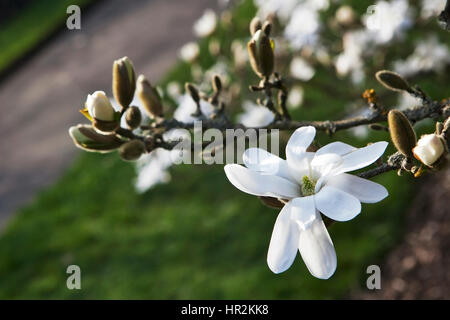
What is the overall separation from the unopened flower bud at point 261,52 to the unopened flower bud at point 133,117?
0.84 feet

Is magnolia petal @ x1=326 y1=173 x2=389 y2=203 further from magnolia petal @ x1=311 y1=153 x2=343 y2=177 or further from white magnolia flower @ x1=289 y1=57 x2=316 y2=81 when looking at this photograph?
white magnolia flower @ x1=289 y1=57 x2=316 y2=81

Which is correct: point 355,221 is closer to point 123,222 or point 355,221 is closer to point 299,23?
point 299,23

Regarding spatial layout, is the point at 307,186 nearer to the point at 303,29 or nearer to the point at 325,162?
the point at 325,162

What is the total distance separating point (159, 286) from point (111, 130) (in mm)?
2136

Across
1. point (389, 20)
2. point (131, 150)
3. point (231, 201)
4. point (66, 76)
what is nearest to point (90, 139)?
point (131, 150)

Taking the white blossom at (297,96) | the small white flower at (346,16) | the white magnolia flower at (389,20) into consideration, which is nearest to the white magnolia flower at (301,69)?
the white blossom at (297,96)

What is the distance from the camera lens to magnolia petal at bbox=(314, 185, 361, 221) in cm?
71

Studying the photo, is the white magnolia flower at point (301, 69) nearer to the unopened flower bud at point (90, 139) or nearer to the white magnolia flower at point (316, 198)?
the unopened flower bud at point (90, 139)

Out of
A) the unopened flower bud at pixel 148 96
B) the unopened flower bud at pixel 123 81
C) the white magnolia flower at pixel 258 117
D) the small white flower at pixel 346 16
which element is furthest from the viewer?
the small white flower at pixel 346 16

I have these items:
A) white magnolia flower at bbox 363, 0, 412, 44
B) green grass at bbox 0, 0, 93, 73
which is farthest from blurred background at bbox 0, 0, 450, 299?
green grass at bbox 0, 0, 93, 73

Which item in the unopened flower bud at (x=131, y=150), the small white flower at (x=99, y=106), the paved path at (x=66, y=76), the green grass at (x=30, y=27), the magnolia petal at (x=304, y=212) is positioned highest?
the green grass at (x=30, y=27)

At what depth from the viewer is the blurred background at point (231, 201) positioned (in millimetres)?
2318

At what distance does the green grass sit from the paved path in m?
0.19

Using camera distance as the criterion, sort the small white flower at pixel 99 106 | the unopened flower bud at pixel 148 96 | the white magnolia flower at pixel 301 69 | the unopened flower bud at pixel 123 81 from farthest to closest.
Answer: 1. the white magnolia flower at pixel 301 69
2. the unopened flower bud at pixel 148 96
3. the unopened flower bud at pixel 123 81
4. the small white flower at pixel 99 106
